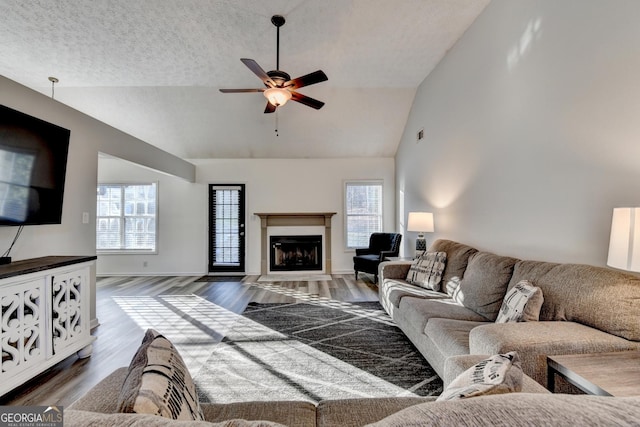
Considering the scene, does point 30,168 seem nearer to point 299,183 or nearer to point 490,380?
point 490,380

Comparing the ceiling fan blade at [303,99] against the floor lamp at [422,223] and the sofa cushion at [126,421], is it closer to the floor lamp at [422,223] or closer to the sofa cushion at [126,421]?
the floor lamp at [422,223]

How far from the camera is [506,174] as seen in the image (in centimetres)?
280

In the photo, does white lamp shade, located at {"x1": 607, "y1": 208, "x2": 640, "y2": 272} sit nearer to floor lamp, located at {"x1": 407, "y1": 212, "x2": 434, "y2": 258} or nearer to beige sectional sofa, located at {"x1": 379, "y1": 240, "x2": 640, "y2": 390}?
beige sectional sofa, located at {"x1": 379, "y1": 240, "x2": 640, "y2": 390}

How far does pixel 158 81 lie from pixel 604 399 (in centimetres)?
560

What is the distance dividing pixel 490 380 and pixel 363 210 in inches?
234

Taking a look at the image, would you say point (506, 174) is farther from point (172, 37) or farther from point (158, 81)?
point (158, 81)

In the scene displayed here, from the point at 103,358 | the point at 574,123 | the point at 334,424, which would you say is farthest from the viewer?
the point at 103,358

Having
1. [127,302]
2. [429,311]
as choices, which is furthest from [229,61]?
[429,311]

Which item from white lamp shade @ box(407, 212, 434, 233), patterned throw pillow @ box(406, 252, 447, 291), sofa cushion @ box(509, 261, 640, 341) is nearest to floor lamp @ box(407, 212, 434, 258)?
white lamp shade @ box(407, 212, 434, 233)

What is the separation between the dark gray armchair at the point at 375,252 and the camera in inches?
214

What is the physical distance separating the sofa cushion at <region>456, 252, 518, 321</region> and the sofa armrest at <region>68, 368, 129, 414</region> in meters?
2.50

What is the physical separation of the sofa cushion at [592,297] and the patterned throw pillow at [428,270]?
4.02 feet

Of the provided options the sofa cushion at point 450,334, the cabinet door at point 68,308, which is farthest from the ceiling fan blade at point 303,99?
the cabinet door at point 68,308

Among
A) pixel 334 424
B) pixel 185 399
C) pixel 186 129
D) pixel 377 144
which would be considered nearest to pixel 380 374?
pixel 334 424
